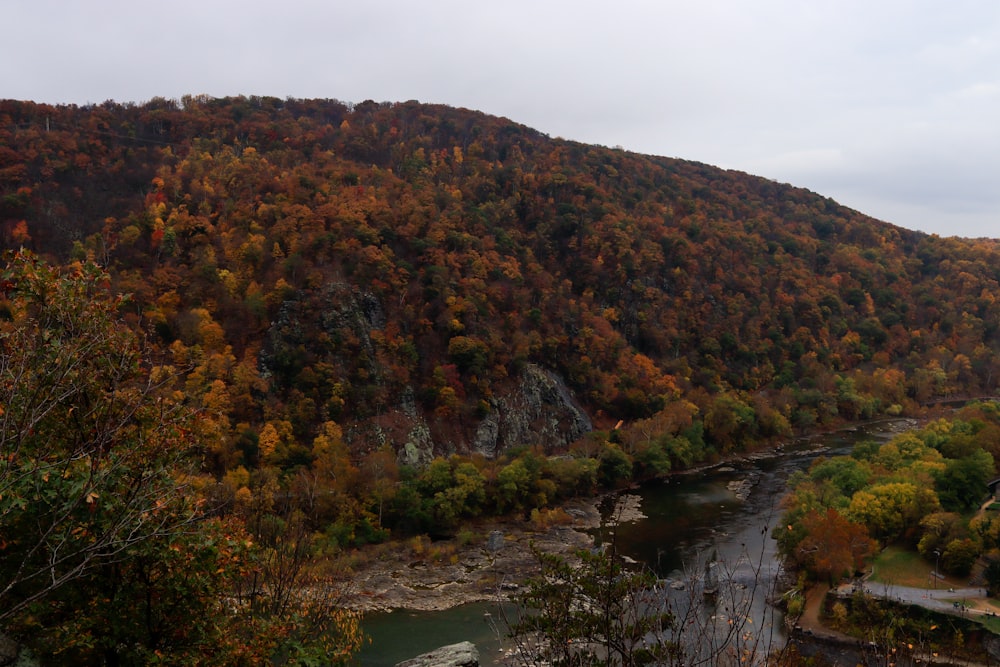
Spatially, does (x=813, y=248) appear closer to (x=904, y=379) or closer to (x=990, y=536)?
(x=904, y=379)

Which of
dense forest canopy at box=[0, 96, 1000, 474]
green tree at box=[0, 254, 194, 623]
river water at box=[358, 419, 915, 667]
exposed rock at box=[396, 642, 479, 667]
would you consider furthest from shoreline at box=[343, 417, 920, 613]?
green tree at box=[0, 254, 194, 623]

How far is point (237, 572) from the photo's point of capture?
24.2 feet

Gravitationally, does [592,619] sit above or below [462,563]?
above

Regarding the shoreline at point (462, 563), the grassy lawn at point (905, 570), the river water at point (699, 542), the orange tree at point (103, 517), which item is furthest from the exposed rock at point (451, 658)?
the grassy lawn at point (905, 570)

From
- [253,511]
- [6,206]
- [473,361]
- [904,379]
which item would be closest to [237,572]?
[253,511]

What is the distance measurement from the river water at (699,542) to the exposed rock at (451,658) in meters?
1.03

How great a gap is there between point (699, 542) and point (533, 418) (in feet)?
64.1

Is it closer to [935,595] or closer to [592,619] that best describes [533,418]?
[935,595]

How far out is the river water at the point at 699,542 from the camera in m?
23.6

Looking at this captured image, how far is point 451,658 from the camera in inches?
611

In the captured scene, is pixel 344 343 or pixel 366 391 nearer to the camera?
pixel 366 391

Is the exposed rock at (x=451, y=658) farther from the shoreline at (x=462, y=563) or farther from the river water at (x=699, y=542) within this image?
the shoreline at (x=462, y=563)

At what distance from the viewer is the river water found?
23625 mm

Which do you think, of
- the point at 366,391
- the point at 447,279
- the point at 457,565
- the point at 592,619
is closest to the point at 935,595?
the point at 457,565
